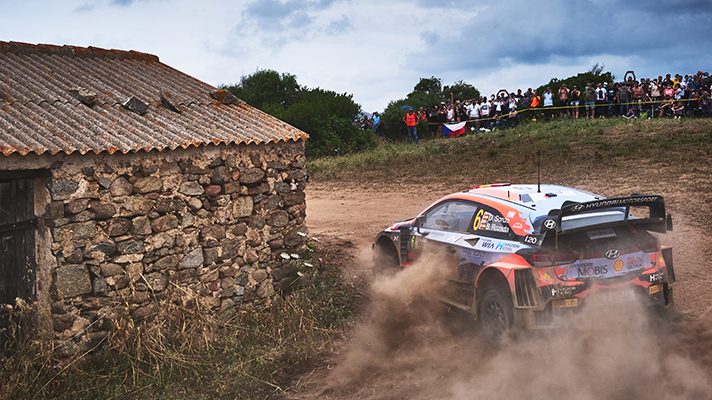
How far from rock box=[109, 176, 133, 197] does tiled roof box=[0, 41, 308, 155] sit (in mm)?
427

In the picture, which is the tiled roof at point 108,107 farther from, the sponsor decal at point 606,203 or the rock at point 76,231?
the sponsor decal at point 606,203

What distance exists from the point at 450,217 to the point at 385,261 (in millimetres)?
1560

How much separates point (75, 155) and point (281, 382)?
3490 mm

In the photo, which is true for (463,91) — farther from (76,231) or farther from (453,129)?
(76,231)

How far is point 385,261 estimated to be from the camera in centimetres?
929

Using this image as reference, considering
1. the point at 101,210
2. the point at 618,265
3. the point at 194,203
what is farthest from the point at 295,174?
the point at 618,265

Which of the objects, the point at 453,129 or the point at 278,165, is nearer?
the point at 278,165

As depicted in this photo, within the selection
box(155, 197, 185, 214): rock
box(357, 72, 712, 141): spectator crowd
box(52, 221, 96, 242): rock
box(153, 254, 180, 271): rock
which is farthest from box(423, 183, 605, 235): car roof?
box(357, 72, 712, 141): spectator crowd

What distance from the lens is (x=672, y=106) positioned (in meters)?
21.7

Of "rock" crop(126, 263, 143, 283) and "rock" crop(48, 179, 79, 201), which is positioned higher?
"rock" crop(48, 179, 79, 201)

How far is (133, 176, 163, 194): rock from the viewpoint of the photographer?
23.9 feet

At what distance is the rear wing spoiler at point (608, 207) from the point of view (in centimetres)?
616

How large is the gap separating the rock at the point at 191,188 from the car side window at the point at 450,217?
3.12 m

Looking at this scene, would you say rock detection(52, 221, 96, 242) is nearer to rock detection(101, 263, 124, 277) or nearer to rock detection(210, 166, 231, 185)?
rock detection(101, 263, 124, 277)
